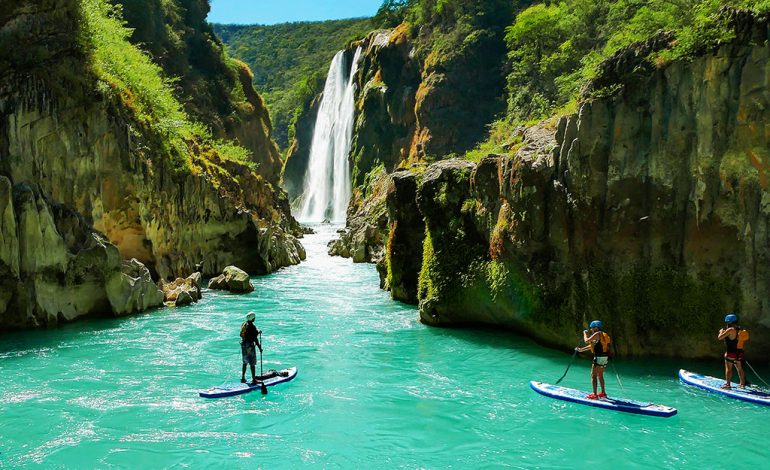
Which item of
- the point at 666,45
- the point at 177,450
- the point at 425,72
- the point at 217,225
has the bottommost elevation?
the point at 177,450

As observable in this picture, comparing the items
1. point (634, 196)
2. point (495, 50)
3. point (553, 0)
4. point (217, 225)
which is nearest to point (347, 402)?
point (634, 196)

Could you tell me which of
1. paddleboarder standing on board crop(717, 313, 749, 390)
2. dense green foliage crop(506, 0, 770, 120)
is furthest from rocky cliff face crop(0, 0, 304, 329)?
dense green foliage crop(506, 0, 770, 120)

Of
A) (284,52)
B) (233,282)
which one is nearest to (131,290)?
(233,282)

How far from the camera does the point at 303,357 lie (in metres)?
15.7

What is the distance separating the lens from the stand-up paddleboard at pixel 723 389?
36.8 feet

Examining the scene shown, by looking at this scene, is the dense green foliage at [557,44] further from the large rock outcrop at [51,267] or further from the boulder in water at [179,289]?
the large rock outcrop at [51,267]

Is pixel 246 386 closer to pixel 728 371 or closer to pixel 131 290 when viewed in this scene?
pixel 728 371

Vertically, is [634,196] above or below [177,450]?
above

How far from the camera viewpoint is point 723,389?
11594 millimetres

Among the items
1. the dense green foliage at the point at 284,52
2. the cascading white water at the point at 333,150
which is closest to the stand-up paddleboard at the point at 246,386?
the cascading white water at the point at 333,150

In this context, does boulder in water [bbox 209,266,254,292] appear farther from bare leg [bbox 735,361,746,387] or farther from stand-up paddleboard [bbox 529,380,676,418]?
bare leg [bbox 735,361,746,387]

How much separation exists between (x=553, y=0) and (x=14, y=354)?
47.3 meters

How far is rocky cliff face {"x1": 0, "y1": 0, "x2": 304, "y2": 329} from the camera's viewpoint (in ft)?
58.8

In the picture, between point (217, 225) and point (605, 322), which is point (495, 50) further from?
point (605, 322)
